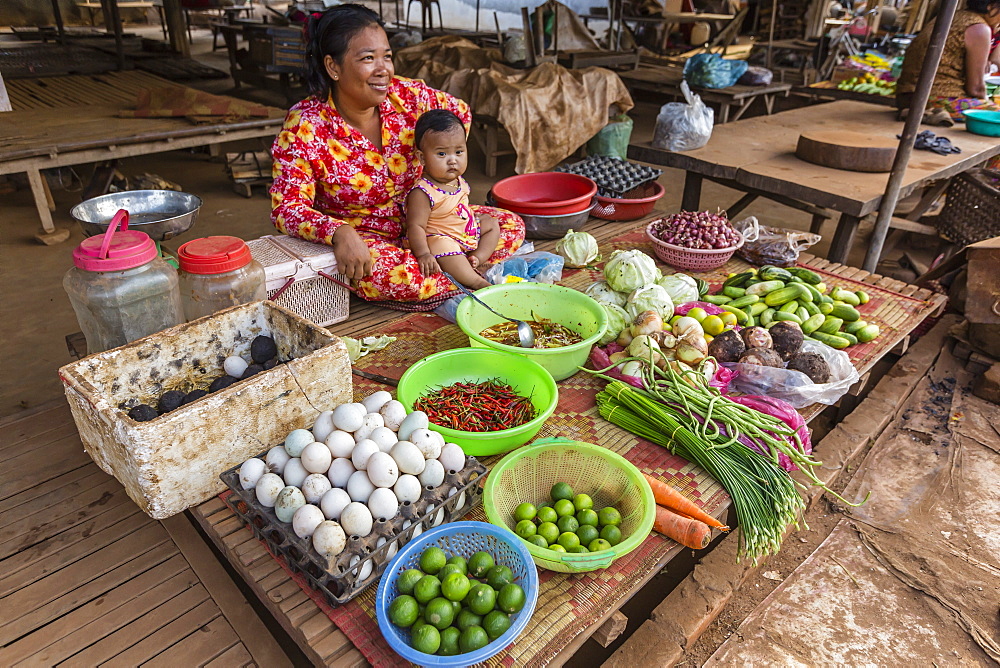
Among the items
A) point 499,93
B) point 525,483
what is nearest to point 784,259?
point 525,483

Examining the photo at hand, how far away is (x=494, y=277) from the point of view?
9.61 feet

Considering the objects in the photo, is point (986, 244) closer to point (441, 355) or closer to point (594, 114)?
point (441, 355)

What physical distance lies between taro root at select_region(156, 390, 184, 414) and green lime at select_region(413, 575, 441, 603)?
0.87 m

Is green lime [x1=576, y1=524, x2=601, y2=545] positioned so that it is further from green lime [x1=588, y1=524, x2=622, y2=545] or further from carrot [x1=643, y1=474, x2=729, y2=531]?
carrot [x1=643, y1=474, x2=729, y2=531]

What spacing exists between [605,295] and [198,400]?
1750 millimetres

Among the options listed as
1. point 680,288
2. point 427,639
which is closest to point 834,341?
point 680,288

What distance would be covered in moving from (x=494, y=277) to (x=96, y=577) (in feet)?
6.28

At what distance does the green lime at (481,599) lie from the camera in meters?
1.34

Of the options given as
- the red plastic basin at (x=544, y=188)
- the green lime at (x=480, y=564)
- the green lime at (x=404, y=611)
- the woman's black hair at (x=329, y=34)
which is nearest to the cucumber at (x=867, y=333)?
the red plastic basin at (x=544, y=188)

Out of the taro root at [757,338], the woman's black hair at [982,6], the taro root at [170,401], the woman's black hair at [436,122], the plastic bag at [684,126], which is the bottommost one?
the taro root at [757,338]

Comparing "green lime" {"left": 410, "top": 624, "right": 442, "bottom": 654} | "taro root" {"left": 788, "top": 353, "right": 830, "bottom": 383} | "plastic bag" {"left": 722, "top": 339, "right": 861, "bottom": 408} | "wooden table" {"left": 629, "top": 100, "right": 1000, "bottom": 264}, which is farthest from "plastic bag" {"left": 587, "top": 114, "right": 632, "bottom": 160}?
"green lime" {"left": 410, "top": 624, "right": 442, "bottom": 654}

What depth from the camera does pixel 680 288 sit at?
2.75 metres

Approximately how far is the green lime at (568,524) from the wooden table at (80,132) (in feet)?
16.3

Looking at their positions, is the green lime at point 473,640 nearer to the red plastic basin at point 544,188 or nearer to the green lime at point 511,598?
the green lime at point 511,598
